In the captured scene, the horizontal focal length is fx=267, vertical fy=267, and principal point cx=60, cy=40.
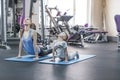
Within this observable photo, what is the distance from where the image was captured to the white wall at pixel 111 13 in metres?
10.6

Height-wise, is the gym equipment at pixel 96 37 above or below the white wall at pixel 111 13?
below

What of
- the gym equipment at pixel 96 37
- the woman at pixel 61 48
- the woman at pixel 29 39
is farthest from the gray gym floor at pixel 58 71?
the gym equipment at pixel 96 37

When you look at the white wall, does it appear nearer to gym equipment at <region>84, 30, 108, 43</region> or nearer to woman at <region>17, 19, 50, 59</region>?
gym equipment at <region>84, 30, 108, 43</region>

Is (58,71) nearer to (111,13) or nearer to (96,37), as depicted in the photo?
(96,37)

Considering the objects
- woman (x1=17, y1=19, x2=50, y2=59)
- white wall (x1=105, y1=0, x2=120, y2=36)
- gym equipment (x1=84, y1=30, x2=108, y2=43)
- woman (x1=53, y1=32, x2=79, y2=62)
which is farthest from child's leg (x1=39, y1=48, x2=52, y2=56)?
white wall (x1=105, y1=0, x2=120, y2=36)

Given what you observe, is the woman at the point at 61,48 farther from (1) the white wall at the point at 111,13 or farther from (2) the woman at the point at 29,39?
(1) the white wall at the point at 111,13

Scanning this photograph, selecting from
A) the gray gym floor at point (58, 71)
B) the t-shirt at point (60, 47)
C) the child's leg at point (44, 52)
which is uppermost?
the t-shirt at point (60, 47)

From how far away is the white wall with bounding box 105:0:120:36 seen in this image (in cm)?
1060

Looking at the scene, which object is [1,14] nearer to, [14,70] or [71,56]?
[71,56]

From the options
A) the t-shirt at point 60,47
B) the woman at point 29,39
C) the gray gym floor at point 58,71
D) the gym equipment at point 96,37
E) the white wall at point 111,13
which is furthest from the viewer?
the white wall at point 111,13

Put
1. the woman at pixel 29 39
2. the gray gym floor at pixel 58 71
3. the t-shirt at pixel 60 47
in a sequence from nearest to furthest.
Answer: the gray gym floor at pixel 58 71 → the t-shirt at pixel 60 47 → the woman at pixel 29 39

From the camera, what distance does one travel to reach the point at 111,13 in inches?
430

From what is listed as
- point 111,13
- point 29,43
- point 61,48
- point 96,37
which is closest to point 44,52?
point 29,43

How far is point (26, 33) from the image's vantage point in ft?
17.8
